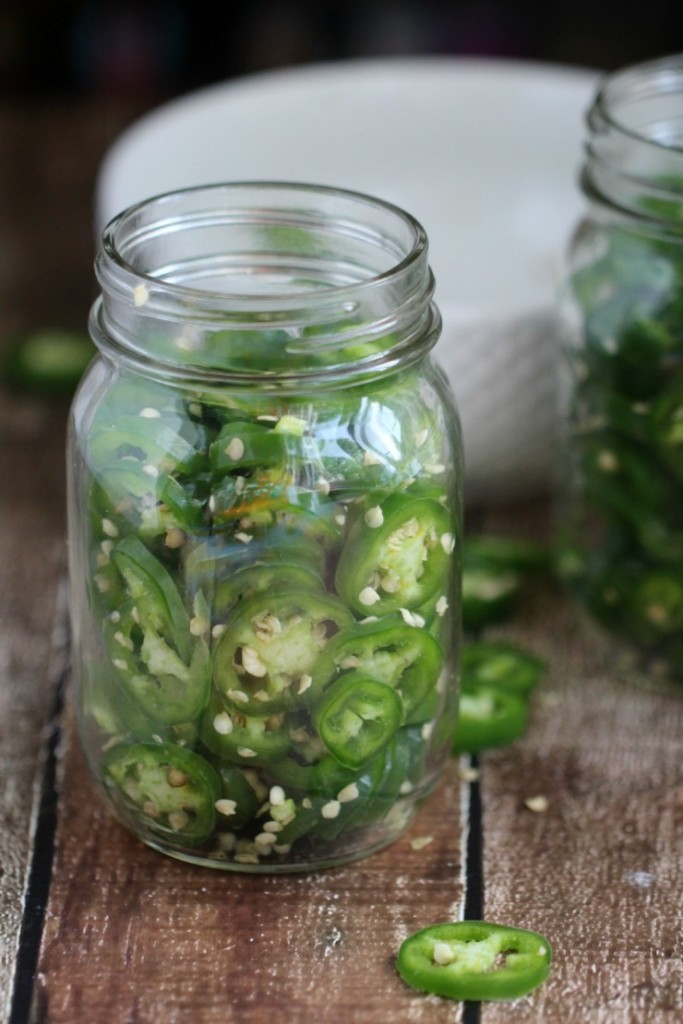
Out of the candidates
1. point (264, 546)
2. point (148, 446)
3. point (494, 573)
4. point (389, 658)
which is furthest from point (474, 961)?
point (494, 573)

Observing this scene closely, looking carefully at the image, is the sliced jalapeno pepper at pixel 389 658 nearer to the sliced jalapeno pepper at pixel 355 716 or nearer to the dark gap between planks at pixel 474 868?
the sliced jalapeno pepper at pixel 355 716

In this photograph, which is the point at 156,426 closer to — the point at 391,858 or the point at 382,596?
the point at 382,596

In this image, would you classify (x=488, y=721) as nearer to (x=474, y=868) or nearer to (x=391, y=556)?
(x=474, y=868)

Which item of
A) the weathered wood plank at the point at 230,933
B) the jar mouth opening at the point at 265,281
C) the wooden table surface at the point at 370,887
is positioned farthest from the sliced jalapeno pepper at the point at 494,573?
the jar mouth opening at the point at 265,281

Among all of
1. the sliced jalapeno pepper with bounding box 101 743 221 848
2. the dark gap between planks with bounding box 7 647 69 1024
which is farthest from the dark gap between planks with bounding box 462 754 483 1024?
the dark gap between planks with bounding box 7 647 69 1024

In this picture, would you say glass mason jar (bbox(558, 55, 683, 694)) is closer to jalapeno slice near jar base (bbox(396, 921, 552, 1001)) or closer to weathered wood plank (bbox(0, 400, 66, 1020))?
jalapeno slice near jar base (bbox(396, 921, 552, 1001))

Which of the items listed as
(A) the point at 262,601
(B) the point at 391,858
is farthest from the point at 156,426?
(B) the point at 391,858
